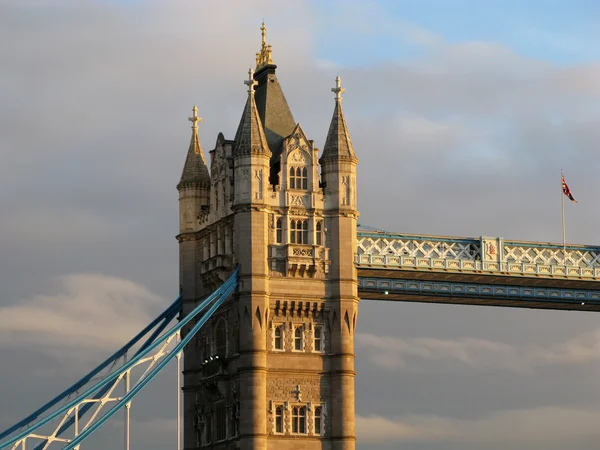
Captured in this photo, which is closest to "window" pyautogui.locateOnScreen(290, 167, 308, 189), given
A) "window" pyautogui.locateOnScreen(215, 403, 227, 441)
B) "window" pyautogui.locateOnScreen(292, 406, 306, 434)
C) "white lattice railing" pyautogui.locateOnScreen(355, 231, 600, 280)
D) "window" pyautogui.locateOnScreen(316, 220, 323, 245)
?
"window" pyautogui.locateOnScreen(316, 220, 323, 245)

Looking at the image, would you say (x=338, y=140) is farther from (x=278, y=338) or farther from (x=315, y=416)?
(x=315, y=416)

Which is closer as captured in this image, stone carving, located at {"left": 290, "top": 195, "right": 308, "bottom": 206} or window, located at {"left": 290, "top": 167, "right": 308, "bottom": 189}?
stone carving, located at {"left": 290, "top": 195, "right": 308, "bottom": 206}

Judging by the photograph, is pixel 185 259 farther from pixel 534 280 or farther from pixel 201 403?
pixel 534 280

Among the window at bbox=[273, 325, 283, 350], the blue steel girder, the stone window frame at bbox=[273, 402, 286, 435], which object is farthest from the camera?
the blue steel girder

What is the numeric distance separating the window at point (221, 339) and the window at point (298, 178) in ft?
28.4

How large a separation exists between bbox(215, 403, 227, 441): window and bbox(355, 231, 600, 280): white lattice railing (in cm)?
1105

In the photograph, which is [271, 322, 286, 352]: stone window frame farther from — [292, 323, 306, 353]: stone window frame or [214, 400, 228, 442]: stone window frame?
[214, 400, 228, 442]: stone window frame

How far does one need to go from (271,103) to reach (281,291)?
39.8 feet

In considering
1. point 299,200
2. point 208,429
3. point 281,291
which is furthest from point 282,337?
point 208,429

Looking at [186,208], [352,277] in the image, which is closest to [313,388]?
[352,277]

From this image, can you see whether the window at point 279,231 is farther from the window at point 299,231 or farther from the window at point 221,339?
the window at point 221,339

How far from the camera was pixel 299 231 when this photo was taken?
325 feet

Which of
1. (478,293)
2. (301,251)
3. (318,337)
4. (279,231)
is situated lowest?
(318,337)

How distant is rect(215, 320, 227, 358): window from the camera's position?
99812mm
